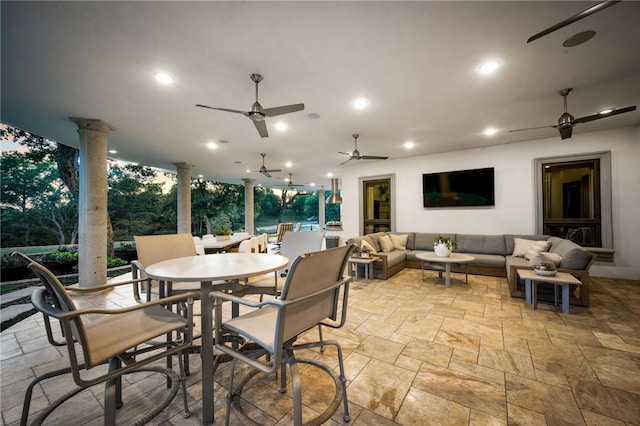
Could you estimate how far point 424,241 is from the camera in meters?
5.85

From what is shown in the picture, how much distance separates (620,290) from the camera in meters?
3.77

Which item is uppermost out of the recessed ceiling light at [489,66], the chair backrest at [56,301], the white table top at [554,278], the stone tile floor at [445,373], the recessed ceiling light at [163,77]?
the recessed ceiling light at [163,77]

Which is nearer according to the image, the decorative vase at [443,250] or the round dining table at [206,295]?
the round dining table at [206,295]

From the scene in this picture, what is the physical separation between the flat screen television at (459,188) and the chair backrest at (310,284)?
553 cm

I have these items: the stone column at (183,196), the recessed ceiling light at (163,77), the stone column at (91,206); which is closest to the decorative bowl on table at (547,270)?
the recessed ceiling light at (163,77)

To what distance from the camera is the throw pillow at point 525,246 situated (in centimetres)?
423

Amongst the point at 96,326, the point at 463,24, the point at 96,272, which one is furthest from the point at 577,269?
the point at 96,272

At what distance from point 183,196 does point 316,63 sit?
6603 millimetres

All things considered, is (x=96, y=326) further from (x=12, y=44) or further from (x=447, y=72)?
(x=447, y=72)

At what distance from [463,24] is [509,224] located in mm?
4905

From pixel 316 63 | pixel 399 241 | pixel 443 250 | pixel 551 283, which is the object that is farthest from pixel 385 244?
pixel 316 63

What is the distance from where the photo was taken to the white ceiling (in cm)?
186

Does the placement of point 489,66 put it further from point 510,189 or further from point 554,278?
point 510,189

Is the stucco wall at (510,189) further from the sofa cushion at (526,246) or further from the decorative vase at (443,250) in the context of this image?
the decorative vase at (443,250)
